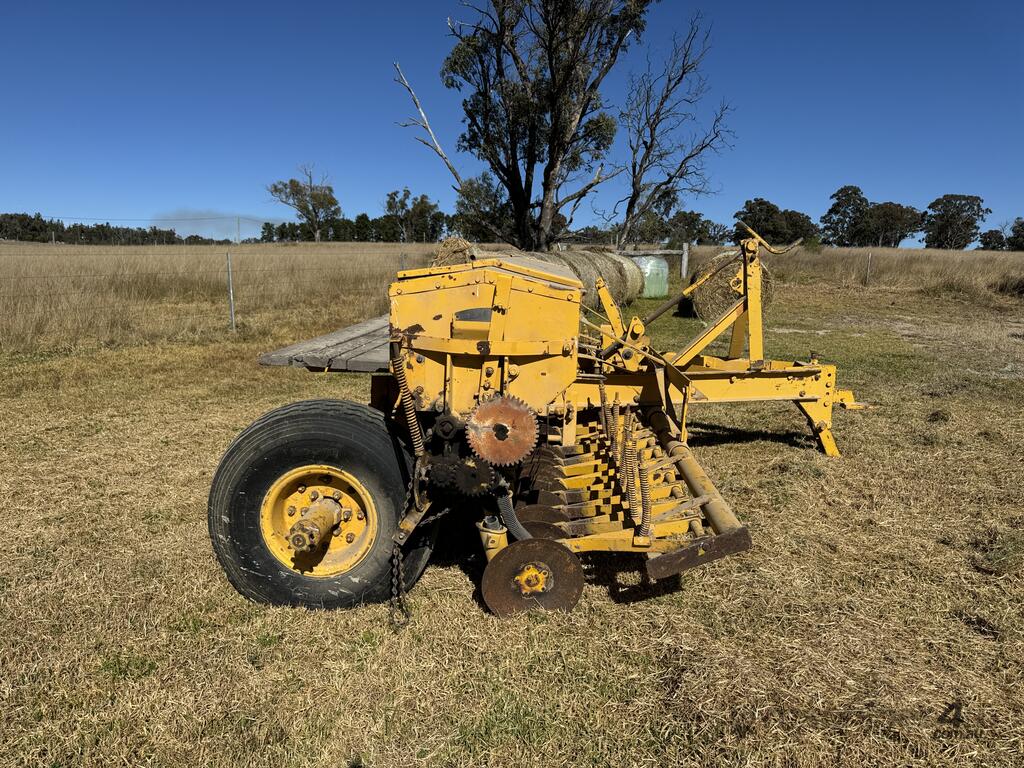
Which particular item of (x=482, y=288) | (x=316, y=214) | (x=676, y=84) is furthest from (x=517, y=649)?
(x=316, y=214)

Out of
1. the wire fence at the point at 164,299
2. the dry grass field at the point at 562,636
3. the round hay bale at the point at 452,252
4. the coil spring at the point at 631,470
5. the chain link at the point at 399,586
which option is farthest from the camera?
the round hay bale at the point at 452,252

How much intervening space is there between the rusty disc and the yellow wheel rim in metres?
0.60

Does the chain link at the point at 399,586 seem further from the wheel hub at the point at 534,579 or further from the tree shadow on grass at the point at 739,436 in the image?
the tree shadow on grass at the point at 739,436

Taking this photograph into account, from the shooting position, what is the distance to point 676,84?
74.6 ft

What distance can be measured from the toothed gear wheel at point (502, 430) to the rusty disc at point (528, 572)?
1.38 ft

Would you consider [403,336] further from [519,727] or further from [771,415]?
[771,415]

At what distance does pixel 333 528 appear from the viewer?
2910 mm

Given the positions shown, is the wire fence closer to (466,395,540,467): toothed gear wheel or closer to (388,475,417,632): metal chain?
(388,475,417,632): metal chain

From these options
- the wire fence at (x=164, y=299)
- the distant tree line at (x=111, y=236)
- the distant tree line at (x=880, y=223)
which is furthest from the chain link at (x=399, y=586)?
the distant tree line at (x=880, y=223)

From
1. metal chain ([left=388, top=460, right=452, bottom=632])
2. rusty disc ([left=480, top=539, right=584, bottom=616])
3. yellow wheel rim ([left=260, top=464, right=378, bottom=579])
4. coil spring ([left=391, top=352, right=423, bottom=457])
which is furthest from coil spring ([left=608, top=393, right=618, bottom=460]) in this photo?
yellow wheel rim ([left=260, top=464, right=378, bottom=579])

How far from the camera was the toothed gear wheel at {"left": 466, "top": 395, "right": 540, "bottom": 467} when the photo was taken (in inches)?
106

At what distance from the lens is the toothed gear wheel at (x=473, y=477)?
8.96 ft

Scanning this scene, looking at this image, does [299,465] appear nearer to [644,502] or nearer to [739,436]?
[644,502]

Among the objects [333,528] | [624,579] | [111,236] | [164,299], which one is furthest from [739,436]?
[111,236]
